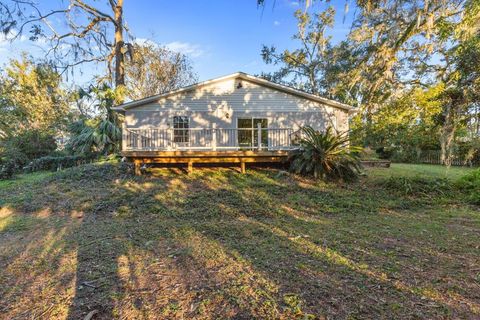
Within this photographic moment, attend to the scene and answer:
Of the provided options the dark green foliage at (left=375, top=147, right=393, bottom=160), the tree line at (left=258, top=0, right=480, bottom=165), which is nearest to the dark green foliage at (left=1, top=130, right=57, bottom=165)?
the tree line at (left=258, top=0, right=480, bottom=165)

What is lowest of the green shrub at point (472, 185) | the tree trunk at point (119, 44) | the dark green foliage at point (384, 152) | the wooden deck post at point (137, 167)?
the green shrub at point (472, 185)

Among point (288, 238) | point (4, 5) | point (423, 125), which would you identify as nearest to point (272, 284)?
point (288, 238)

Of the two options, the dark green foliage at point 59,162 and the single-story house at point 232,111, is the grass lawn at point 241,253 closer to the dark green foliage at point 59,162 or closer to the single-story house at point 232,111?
the single-story house at point 232,111

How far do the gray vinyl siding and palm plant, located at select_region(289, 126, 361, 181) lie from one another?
3551 mm

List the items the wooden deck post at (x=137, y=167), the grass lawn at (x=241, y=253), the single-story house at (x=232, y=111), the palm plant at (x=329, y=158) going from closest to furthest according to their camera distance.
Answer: the grass lawn at (x=241, y=253)
the palm plant at (x=329, y=158)
the wooden deck post at (x=137, y=167)
the single-story house at (x=232, y=111)

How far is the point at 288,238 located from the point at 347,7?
3185 millimetres

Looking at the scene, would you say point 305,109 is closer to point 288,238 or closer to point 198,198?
point 198,198

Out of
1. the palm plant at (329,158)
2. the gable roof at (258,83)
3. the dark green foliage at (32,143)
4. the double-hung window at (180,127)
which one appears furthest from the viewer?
the dark green foliage at (32,143)

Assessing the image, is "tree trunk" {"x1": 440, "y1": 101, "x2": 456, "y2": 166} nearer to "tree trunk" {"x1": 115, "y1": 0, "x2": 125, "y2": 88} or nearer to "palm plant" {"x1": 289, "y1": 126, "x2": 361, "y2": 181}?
"palm plant" {"x1": 289, "y1": 126, "x2": 361, "y2": 181}

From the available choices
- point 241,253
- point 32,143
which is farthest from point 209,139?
point 32,143

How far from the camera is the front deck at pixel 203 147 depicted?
8.70 m

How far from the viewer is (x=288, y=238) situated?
163 inches

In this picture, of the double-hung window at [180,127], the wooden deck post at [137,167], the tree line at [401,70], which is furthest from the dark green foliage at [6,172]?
the tree line at [401,70]

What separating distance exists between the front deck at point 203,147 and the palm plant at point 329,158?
937 mm
